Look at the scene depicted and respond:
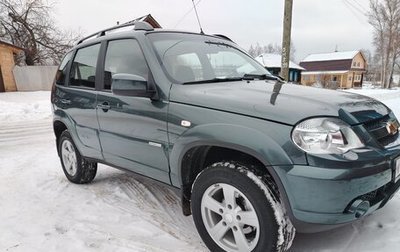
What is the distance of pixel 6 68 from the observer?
2234cm

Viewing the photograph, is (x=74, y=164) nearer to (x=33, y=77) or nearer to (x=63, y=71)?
(x=63, y=71)

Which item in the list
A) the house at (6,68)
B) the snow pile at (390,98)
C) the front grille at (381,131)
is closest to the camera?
the front grille at (381,131)

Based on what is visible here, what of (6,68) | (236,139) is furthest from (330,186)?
(6,68)

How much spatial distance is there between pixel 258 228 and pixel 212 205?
1.34 ft

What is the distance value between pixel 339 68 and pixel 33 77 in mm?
45736

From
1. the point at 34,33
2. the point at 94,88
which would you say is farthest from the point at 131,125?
the point at 34,33

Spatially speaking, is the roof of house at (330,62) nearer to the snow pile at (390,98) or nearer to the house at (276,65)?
the house at (276,65)

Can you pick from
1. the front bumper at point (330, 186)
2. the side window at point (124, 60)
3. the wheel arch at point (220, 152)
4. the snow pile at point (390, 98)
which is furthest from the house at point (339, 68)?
the front bumper at point (330, 186)

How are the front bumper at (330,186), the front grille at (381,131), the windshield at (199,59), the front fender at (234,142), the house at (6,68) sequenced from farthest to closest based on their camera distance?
the house at (6,68) → the windshield at (199,59) → the front grille at (381,131) → the front fender at (234,142) → the front bumper at (330,186)

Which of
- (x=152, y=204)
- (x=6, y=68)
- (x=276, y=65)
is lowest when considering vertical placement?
(x=276, y=65)

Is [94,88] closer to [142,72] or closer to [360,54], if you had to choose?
[142,72]

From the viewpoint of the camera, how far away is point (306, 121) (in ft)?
7.04

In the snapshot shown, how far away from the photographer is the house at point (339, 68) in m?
53.2

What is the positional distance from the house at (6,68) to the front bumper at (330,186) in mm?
23670
